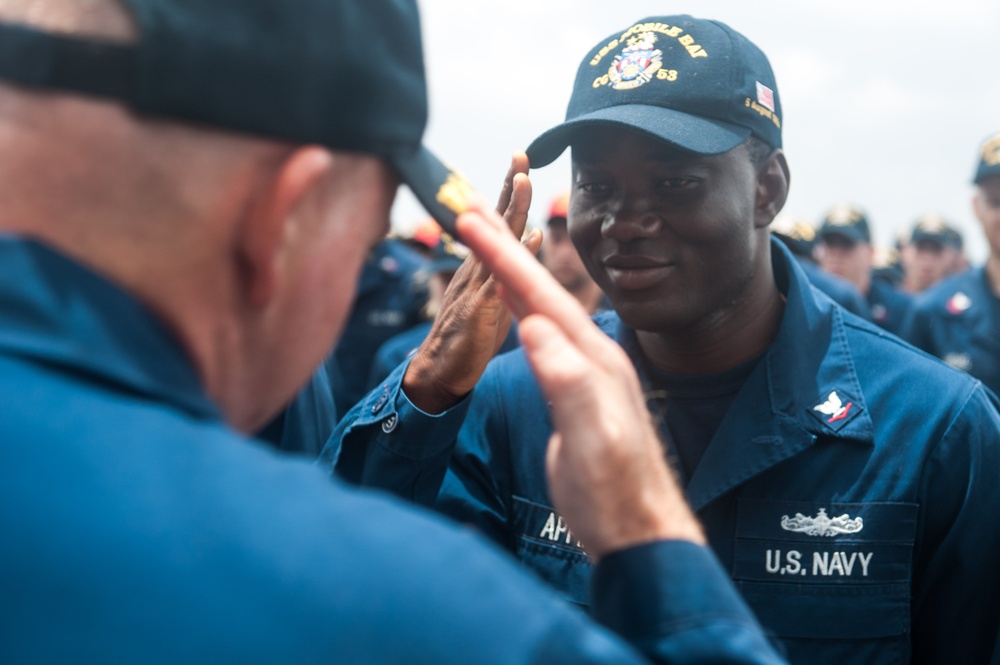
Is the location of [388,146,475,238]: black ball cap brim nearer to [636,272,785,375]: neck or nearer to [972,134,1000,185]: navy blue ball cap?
[636,272,785,375]: neck

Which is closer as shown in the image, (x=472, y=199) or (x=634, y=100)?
(x=472, y=199)

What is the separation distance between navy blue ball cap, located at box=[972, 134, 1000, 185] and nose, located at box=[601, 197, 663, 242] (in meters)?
4.27

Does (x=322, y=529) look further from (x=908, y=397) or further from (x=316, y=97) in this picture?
(x=908, y=397)

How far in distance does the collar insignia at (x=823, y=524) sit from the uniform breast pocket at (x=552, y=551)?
0.48 metres

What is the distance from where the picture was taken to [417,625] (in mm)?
949

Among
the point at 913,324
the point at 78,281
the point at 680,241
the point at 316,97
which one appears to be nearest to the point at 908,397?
the point at 680,241

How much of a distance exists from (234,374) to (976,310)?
20.4 ft

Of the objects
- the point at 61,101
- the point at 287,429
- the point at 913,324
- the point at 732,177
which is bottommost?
the point at 913,324

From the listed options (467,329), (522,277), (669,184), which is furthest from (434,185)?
(669,184)

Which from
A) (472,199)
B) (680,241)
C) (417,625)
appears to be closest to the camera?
(417,625)

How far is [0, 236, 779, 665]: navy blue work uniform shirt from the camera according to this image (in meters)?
0.90

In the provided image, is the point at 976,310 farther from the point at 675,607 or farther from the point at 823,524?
the point at 675,607

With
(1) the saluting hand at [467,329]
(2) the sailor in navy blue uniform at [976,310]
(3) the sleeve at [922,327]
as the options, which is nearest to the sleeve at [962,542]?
(1) the saluting hand at [467,329]

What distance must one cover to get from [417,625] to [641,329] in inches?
75.0
